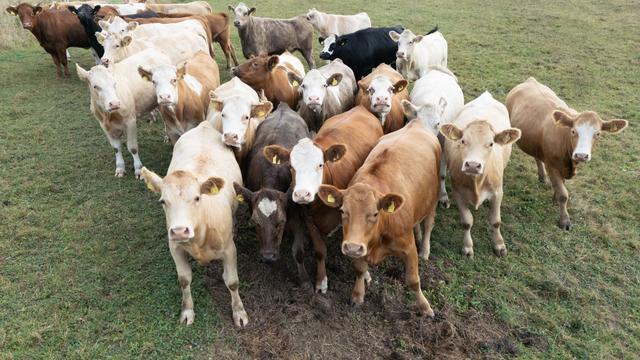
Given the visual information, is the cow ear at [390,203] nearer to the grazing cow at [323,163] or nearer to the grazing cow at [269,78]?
the grazing cow at [323,163]

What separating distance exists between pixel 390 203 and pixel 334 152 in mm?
944

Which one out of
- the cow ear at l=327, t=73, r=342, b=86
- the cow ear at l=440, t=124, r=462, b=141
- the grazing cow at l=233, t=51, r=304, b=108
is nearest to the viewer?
the cow ear at l=440, t=124, r=462, b=141

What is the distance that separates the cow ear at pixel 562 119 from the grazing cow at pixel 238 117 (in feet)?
11.2

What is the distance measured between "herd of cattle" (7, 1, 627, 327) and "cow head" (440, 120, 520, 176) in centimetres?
1

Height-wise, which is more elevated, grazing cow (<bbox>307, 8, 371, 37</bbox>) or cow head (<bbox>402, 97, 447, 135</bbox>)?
cow head (<bbox>402, 97, 447, 135</bbox>)

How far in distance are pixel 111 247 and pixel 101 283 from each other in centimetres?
62

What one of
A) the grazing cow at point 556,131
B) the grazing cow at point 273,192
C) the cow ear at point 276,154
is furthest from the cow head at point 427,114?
the cow ear at point 276,154

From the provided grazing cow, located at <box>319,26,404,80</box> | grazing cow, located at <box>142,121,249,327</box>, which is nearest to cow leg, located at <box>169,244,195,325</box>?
grazing cow, located at <box>142,121,249,327</box>

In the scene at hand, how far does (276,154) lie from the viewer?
4574 millimetres

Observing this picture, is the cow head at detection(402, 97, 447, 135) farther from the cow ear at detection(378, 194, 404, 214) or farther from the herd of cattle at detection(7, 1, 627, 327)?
the cow ear at detection(378, 194, 404, 214)

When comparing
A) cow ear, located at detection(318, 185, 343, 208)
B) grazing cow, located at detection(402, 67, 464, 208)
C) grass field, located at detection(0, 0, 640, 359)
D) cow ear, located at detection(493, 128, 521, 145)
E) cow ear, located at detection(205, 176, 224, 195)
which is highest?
cow ear, located at detection(493, 128, 521, 145)

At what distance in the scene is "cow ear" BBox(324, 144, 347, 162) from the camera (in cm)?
445

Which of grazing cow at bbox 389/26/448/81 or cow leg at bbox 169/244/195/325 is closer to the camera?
cow leg at bbox 169/244/195/325

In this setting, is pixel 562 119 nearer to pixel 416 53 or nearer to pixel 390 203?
pixel 390 203
